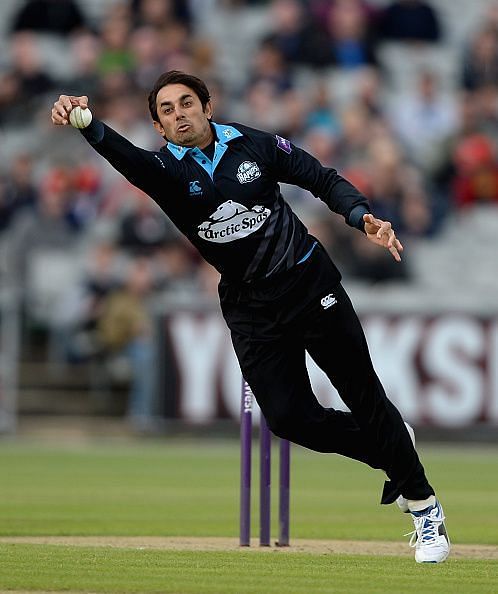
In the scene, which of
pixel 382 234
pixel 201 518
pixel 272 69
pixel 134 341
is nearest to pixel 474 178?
pixel 272 69

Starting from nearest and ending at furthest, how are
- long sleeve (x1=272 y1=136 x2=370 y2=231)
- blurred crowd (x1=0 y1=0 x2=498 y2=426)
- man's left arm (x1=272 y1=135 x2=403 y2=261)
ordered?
man's left arm (x1=272 y1=135 x2=403 y2=261)
long sleeve (x1=272 y1=136 x2=370 y2=231)
blurred crowd (x1=0 y1=0 x2=498 y2=426)

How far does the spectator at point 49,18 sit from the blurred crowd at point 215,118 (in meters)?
0.02

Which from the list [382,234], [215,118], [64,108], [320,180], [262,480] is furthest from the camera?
[215,118]

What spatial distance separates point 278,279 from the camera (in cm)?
754

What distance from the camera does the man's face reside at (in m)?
7.41

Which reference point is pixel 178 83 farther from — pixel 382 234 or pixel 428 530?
pixel 428 530

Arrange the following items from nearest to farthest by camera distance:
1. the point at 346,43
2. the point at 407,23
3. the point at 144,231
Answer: the point at 144,231 → the point at 346,43 → the point at 407,23

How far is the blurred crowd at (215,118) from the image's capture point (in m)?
18.8

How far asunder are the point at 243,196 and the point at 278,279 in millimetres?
442

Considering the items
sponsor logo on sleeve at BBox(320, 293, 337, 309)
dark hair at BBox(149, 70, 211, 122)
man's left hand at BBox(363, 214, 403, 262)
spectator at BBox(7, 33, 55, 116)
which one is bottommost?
sponsor logo on sleeve at BBox(320, 293, 337, 309)

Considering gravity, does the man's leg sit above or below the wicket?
above

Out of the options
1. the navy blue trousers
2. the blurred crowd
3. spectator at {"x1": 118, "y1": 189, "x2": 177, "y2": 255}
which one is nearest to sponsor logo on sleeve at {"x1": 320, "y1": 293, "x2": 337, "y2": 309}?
the navy blue trousers

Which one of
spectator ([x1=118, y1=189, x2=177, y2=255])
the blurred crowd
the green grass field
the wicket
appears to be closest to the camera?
the green grass field

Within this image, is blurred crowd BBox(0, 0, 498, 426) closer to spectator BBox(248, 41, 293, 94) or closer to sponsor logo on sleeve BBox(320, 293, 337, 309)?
spectator BBox(248, 41, 293, 94)
